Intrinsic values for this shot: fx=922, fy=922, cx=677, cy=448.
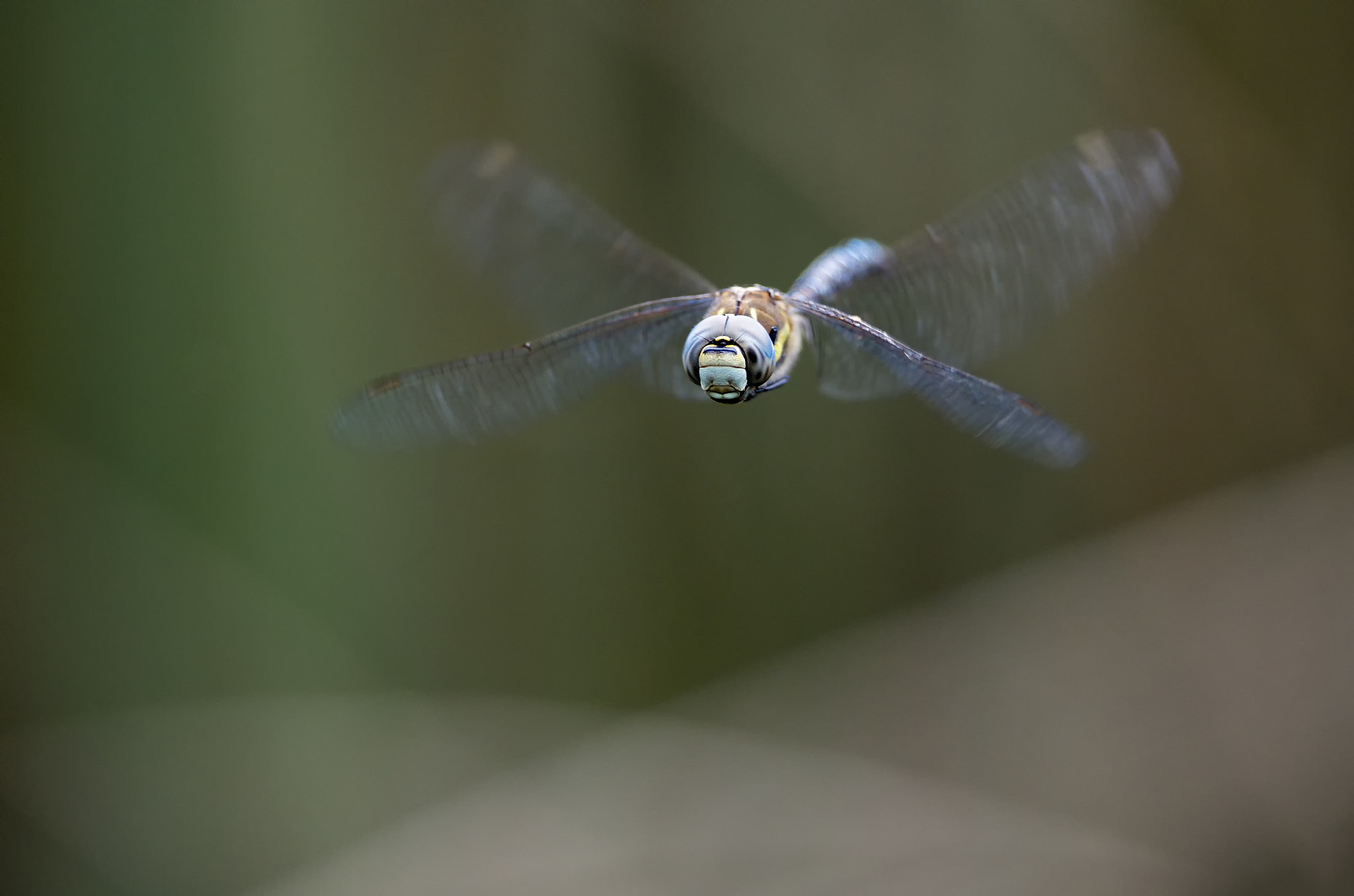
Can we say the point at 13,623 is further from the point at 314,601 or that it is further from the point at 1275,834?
the point at 1275,834

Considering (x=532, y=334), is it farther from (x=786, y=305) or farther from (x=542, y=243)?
(x=786, y=305)

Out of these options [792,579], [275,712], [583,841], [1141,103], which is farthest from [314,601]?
[1141,103]

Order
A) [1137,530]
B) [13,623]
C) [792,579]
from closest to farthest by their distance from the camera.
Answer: [13,623] < [1137,530] < [792,579]

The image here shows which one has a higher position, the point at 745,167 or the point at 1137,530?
the point at 745,167

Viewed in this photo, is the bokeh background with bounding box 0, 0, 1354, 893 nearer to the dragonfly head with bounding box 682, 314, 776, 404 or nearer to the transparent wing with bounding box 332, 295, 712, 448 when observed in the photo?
the transparent wing with bounding box 332, 295, 712, 448

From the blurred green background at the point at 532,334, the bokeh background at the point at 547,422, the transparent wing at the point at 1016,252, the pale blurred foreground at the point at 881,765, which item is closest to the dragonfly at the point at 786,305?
the transparent wing at the point at 1016,252

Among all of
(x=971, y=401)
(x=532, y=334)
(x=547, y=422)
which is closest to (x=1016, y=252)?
(x=971, y=401)
